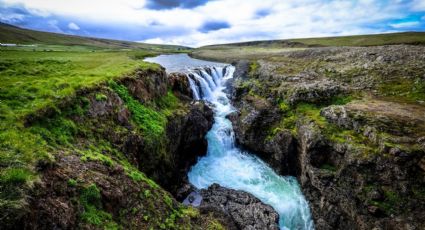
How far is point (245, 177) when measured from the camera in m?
24.8

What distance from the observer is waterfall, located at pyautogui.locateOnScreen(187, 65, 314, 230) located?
66.3 ft

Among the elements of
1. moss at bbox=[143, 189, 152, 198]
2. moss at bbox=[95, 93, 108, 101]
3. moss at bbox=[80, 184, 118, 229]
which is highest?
moss at bbox=[95, 93, 108, 101]

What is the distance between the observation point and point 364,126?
19156mm

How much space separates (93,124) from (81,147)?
279 centimetres

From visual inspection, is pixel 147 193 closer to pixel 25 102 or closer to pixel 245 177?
pixel 25 102

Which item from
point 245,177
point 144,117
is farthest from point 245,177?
point 144,117

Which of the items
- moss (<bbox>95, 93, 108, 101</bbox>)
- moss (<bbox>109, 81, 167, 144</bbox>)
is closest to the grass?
moss (<bbox>95, 93, 108, 101</bbox>)

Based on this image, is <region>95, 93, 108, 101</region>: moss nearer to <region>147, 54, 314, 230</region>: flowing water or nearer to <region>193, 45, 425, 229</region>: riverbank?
<region>147, 54, 314, 230</region>: flowing water

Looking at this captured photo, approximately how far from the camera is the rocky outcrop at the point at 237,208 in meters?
17.4

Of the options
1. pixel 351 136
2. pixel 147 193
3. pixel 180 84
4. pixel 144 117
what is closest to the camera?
pixel 147 193

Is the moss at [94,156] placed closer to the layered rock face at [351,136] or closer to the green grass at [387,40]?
the layered rock face at [351,136]

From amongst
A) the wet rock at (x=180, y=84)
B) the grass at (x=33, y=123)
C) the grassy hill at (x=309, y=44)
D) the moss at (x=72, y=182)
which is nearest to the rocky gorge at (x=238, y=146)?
the moss at (x=72, y=182)

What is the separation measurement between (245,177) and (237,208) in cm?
602

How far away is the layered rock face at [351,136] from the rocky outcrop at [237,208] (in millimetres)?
3771
